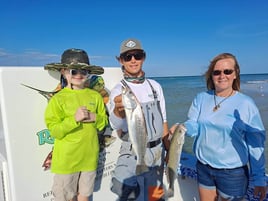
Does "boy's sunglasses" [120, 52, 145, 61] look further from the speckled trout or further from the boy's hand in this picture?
the boy's hand

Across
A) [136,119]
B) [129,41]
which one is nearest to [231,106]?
[136,119]

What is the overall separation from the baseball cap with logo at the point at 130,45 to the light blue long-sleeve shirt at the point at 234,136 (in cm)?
104

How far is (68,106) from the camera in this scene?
8.57 feet

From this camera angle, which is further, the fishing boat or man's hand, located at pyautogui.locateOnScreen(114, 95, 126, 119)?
the fishing boat

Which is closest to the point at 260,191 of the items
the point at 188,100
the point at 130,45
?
the point at 130,45

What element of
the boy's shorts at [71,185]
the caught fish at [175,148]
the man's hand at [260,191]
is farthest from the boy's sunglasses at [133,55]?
the man's hand at [260,191]

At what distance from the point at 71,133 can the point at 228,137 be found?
1.66 m

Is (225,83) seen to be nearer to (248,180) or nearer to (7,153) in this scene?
(248,180)

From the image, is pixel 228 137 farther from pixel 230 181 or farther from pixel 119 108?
pixel 119 108

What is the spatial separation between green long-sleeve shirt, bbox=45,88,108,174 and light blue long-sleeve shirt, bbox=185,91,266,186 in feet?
3.68

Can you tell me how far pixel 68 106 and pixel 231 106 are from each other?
5.69ft

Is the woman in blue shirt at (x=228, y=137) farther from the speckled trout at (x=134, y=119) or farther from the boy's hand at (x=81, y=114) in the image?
the boy's hand at (x=81, y=114)

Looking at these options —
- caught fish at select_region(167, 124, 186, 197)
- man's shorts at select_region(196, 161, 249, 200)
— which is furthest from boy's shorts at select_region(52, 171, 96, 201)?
man's shorts at select_region(196, 161, 249, 200)

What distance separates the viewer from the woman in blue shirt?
2.36 meters
